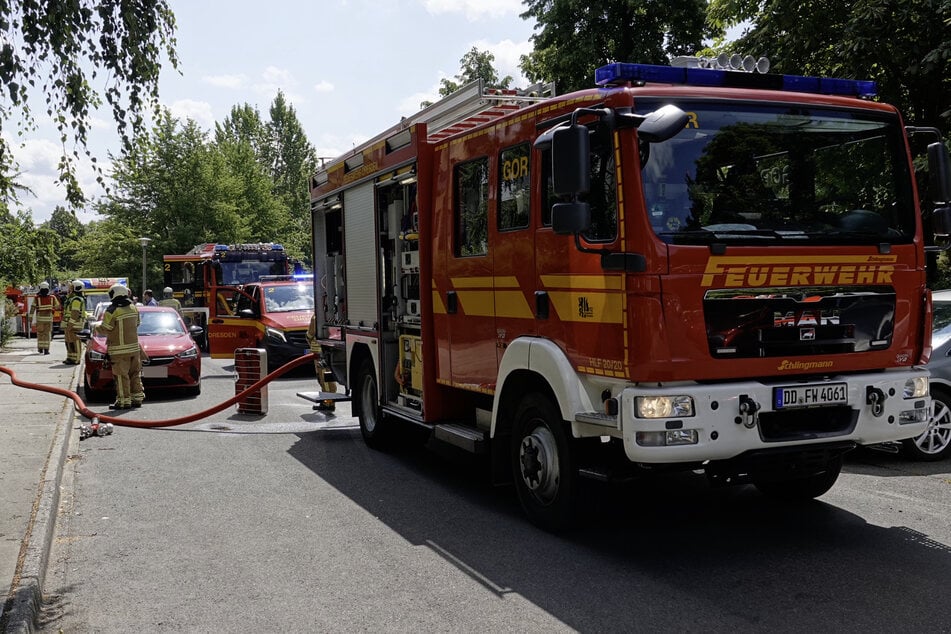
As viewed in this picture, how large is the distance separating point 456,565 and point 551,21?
2255cm

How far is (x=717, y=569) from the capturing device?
5.33 metres

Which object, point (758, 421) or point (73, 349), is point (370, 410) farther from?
point (73, 349)

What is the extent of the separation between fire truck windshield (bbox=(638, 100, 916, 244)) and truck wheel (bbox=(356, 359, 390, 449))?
185 inches

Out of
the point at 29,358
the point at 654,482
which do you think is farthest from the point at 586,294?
the point at 29,358

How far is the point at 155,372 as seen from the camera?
14445 mm

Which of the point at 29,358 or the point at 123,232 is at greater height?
the point at 123,232

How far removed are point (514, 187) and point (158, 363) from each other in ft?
31.9

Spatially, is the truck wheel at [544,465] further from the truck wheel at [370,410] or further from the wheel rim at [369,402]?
the wheel rim at [369,402]

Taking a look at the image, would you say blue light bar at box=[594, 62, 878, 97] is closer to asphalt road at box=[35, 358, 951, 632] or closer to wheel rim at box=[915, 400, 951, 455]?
asphalt road at box=[35, 358, 951, 632]

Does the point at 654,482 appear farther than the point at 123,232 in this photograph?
No

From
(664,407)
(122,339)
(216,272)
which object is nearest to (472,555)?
(664,407)

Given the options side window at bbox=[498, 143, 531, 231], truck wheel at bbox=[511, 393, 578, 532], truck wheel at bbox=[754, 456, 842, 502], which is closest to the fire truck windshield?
side window at bbox=[498, 143, 531, 231]

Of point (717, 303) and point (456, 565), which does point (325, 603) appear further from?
point (717, 303)

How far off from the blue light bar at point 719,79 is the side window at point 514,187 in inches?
34.1
